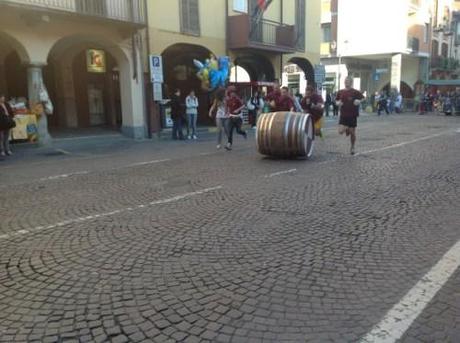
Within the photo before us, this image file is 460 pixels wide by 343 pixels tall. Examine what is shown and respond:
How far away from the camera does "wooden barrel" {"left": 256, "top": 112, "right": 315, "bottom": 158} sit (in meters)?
9.90

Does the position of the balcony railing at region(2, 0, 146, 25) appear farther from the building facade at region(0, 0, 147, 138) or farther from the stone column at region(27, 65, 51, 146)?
the stone column at region(27, 65, 51, 146)

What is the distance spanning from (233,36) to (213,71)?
2.21m

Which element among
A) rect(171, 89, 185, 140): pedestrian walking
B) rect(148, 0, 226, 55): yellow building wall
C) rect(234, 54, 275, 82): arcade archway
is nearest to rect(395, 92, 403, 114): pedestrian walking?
rect(234, 54, 275, 82): arcade archway

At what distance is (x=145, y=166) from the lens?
403 inches

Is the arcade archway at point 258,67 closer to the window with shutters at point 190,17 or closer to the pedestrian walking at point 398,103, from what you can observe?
the window with shutters at point 190,17

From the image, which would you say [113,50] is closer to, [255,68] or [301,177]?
[255,68]

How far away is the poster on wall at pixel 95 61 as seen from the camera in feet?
66.2

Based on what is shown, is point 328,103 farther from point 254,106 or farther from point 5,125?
point 5,125

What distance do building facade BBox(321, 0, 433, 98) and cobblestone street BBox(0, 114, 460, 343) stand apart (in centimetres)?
2880

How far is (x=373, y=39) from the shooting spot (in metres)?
35.2

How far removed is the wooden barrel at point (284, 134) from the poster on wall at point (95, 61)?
12327mm

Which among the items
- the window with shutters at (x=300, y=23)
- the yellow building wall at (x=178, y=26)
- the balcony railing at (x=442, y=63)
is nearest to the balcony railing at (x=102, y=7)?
the yellow building wall at (x=178, y=26)

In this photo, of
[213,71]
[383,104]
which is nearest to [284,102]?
[213,71]

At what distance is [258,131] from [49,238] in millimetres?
6027
